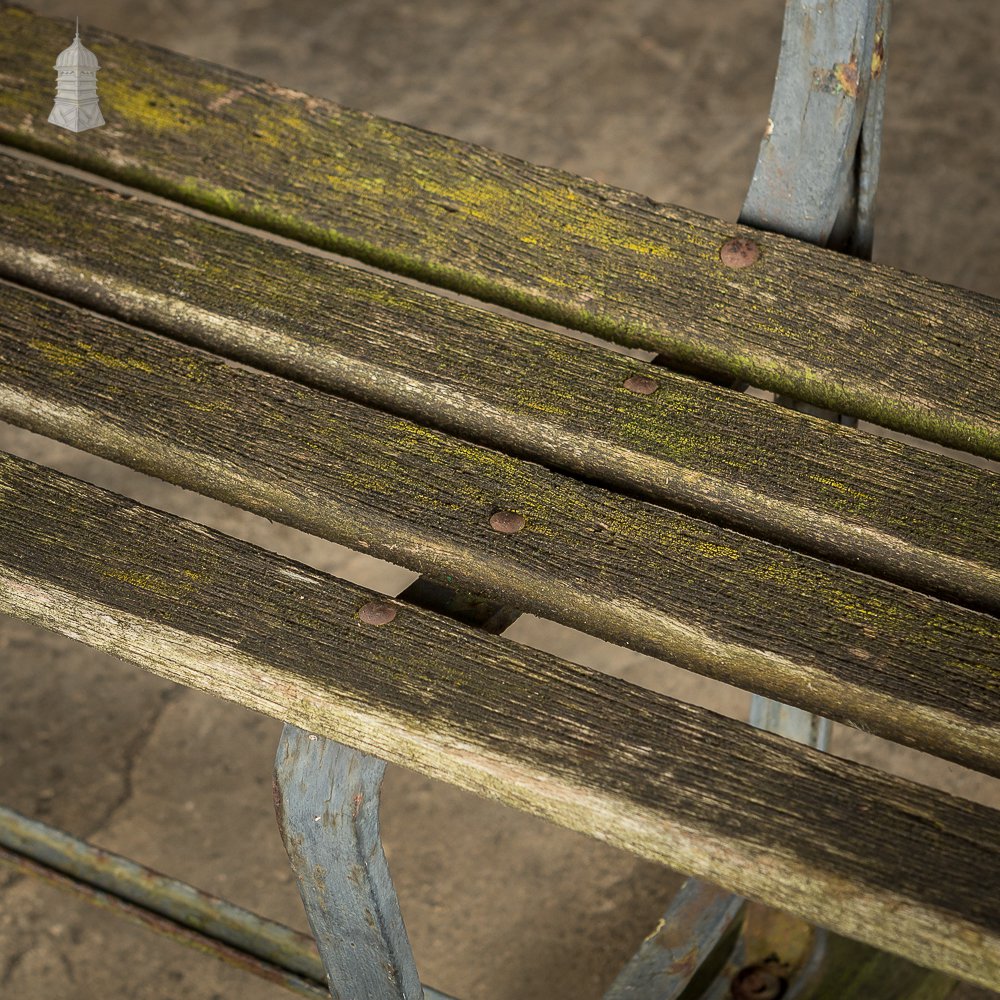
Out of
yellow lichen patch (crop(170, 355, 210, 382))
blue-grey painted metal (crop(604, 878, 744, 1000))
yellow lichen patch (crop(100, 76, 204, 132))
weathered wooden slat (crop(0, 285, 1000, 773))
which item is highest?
yellow lichen patch (crop(100, 76, 204, 132))

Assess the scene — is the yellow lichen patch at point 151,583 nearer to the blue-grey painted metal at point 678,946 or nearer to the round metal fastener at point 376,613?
the round metal fastener at point 376,613

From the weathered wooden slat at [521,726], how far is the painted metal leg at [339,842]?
71 millimetres

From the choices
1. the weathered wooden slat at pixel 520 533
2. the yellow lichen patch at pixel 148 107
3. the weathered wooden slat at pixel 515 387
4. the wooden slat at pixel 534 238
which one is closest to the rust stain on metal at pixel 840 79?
the wooden slat at pixel 534 238

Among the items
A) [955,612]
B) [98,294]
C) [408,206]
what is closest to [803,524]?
[955,612]

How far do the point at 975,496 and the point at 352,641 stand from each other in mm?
562

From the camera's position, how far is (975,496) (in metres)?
1.23

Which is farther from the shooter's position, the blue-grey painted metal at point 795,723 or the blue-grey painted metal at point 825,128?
the blue-grey painted metal at point 795,723

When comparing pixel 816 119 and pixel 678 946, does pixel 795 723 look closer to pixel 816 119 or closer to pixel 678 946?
pixel 678 946

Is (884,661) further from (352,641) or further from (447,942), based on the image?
(447,942)

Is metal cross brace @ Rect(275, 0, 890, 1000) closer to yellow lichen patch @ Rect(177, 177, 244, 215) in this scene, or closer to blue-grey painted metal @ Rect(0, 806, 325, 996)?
blue-grey painted metal @ Rect(0, 806, 325, 996)

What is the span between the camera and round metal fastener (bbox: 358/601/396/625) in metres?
1.16

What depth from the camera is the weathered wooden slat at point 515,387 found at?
3.98 ft

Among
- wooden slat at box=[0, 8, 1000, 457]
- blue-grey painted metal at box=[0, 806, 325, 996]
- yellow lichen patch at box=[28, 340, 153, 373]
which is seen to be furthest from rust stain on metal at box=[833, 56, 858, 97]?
blue-grey painted metal at box=[0, 806, 325, 996]

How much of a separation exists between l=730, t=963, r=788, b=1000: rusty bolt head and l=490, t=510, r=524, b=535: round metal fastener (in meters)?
1.07
